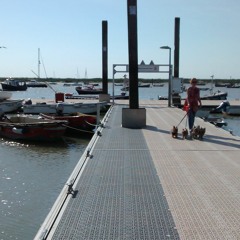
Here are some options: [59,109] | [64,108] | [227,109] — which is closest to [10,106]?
[64,108]

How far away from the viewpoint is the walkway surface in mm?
4793

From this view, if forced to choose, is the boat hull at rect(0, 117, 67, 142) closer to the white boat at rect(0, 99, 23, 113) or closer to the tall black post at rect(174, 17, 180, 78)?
the white boat at rect(0, 99, 23, 113)

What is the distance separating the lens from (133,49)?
13.9m

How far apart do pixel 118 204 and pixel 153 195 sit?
65 cm

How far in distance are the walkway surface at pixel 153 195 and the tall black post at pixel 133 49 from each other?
4003mm

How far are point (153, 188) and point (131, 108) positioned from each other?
7.89 meters

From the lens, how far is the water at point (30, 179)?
807 centimetres

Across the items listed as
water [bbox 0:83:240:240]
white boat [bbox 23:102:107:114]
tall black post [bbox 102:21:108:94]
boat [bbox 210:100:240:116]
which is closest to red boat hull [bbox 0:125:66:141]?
water [bbox 0:83:240:240]

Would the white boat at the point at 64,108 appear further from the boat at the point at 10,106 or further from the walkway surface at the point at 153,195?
the walkway surface at the point at 153,195

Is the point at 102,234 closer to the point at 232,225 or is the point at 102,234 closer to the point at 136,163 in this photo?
the point at 232,225

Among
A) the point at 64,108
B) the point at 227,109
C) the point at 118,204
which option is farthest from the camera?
the point at 227,109

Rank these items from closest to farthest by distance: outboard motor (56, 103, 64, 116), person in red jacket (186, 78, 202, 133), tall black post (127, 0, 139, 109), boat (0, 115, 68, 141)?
person in red jacket (186, 78, 202, 133) → tall black post (127, 0, 139, 109) → boat (0, 115, 68, 141) → outboard motor (56, 103, 64, 116)

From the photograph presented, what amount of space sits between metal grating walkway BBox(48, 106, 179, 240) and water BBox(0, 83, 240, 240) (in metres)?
Result: 1.60

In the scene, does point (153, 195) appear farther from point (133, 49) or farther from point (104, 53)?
point (104, 53)
